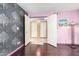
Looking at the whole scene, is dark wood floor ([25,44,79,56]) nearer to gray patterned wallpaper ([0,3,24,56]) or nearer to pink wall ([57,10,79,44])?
pink wall ([57,10,79,44])

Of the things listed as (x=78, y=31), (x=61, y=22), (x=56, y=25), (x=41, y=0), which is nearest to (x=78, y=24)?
(x=78, y=31)

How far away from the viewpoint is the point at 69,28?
11.7 feet

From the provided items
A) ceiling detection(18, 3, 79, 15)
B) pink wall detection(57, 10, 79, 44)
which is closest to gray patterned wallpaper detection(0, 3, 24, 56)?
ceiling detection(18, 3, 79, 15)

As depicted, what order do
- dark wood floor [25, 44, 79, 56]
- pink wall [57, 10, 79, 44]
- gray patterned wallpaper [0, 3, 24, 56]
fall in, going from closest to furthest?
gray patterned wallpaper [0, 3, 24, 56], dark wood floor [25, 44, 79, 56], pink wall [57, 10, 79, 44]

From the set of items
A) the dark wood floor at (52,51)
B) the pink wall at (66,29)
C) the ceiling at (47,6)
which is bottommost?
the dark wood floor at (52,51)

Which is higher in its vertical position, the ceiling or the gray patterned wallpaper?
the ceiling

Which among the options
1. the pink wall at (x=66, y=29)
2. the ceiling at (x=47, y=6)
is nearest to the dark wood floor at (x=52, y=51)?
the pink wall at (x=66, y=29)

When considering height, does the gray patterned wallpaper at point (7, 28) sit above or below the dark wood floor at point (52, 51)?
above

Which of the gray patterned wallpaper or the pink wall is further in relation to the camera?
the pink wall

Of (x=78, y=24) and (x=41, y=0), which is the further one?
(x=78, y=24)

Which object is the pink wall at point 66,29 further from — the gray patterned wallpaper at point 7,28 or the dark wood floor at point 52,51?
the gray patterned wallpaper at point 7,28

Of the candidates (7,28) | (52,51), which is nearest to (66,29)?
(52,51)

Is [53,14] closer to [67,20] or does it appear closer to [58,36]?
[67,20]

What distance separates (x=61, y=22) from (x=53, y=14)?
0.43 m
